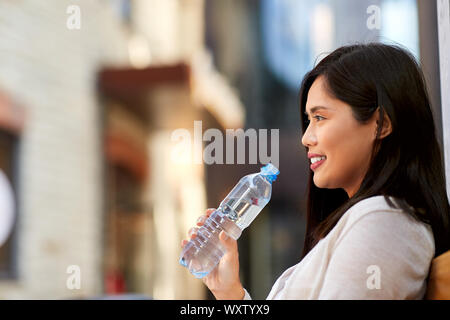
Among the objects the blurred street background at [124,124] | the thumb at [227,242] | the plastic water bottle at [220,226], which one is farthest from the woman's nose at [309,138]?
the blurred street background at [124,124]

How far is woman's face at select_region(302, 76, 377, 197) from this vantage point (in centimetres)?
176

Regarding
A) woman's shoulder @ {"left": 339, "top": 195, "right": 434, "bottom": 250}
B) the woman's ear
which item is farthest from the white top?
the woman's ear

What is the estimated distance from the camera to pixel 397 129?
1702mm

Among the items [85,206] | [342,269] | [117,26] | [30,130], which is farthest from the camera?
[117,26]

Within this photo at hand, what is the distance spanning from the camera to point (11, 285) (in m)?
5.82

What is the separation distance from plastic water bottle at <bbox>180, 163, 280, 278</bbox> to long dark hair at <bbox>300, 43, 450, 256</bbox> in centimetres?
39

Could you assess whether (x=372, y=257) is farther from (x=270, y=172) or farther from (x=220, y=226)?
(x=220, y=226)

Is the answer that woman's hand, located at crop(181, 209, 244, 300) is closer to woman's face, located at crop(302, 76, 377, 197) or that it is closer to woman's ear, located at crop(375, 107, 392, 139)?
woman's face, located at crop(302, 76, 377, 197)

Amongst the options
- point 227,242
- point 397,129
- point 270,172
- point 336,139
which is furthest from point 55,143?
point 397,129

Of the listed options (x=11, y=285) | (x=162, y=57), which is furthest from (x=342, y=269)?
(x=162, y=57)

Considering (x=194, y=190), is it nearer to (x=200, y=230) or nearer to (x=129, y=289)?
(x=129, y=289)

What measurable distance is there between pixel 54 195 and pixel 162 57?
17.2 feet

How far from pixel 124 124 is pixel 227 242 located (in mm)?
7101

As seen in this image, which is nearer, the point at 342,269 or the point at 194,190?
the point at 342,269
